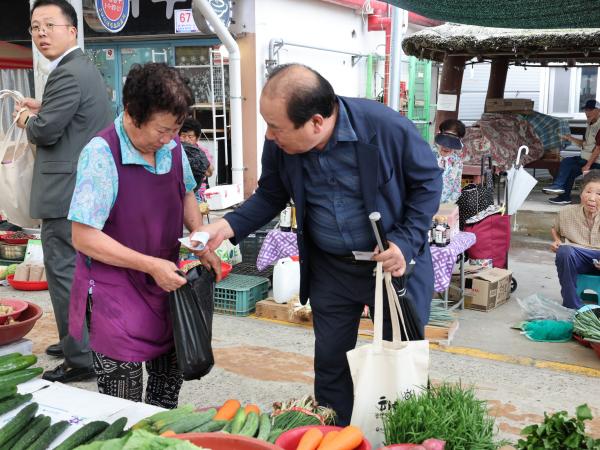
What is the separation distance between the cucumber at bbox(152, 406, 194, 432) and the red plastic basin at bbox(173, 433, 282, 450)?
0.19 meters

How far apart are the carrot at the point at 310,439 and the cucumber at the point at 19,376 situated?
1.30 metres

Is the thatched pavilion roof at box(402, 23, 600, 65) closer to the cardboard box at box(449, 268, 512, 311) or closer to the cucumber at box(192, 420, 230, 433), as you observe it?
the cardboard box at box(449, 268, 512, 311)

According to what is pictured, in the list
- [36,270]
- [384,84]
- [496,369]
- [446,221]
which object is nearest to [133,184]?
[496,369]

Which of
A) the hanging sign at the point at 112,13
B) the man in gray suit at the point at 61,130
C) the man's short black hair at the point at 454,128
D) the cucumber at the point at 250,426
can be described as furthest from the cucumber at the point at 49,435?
the hanging sign at the point at 112,13

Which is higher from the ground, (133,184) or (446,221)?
(133,184)

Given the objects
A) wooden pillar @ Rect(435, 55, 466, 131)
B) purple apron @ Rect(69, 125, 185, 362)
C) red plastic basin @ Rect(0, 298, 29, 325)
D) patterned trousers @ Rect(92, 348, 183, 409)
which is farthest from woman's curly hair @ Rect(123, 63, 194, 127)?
wooden pillar @ Rect(435, 55, 466, 131)

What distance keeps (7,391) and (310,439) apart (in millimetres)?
1266

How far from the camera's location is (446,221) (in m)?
5.92

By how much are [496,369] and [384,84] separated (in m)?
11.5

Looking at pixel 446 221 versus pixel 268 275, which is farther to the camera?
pixel 268 275

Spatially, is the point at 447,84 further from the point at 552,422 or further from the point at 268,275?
the point at 552,422

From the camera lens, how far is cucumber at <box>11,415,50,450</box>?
243cm

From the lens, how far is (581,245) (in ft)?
20.0

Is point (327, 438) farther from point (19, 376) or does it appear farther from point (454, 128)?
point (454, 128)
